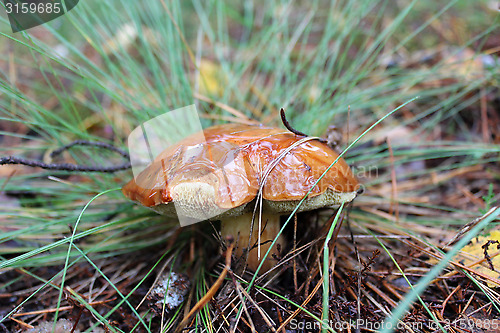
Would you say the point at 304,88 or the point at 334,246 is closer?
the point at 334,246

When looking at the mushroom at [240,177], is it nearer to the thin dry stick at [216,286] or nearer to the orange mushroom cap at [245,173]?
the orange mushroom cap at [245,173]

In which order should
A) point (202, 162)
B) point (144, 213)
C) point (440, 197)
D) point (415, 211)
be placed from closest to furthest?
point (202, 162)
point (144, 213)
point (415, 211)
point (440, 197)

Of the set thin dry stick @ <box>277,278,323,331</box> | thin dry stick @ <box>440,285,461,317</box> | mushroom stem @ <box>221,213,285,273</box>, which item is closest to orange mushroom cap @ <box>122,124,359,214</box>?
mushroom stem @ <box>221,213,285,273</box>

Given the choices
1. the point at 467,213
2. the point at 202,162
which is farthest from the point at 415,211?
the point at 202,162

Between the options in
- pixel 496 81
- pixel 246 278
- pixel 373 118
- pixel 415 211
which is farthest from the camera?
pixel 373 118

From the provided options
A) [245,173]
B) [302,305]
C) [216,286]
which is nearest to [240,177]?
[245,173]

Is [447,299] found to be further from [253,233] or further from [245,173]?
[245,173]

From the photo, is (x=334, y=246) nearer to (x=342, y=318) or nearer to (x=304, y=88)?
(x=342, y=318)
